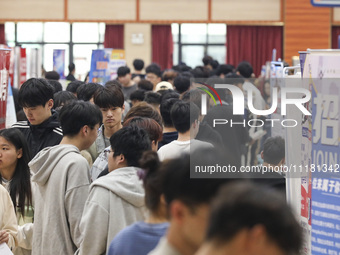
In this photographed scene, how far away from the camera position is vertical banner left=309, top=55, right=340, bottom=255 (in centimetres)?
290

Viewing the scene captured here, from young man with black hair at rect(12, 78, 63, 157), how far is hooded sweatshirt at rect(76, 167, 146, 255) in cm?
146

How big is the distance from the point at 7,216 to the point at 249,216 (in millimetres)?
2489

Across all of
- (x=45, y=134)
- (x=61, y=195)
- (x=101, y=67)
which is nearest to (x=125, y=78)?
(x=101, y=67)

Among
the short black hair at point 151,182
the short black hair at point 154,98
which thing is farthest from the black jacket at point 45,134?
the short black hair at point 151,182

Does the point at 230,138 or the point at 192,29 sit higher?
the point at 192,29

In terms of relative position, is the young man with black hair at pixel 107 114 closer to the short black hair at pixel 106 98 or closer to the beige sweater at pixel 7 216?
the short black hair at pixel 106 98

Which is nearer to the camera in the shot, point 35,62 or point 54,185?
point 54,185

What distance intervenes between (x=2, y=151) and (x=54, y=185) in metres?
0.69

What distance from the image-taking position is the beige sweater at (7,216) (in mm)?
3381

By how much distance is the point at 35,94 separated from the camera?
14.0 feet

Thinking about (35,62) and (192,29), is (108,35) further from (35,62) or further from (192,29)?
(35,62)

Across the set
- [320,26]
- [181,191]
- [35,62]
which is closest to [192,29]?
[320,26]

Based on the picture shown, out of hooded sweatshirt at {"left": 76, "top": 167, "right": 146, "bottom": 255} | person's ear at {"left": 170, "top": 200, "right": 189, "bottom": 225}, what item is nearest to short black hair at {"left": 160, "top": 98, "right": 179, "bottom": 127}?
hooded sweatshirt at {"left": 76, "top": 167, "right": 146, "bottom": 255}

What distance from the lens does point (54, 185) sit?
10.9 ft
